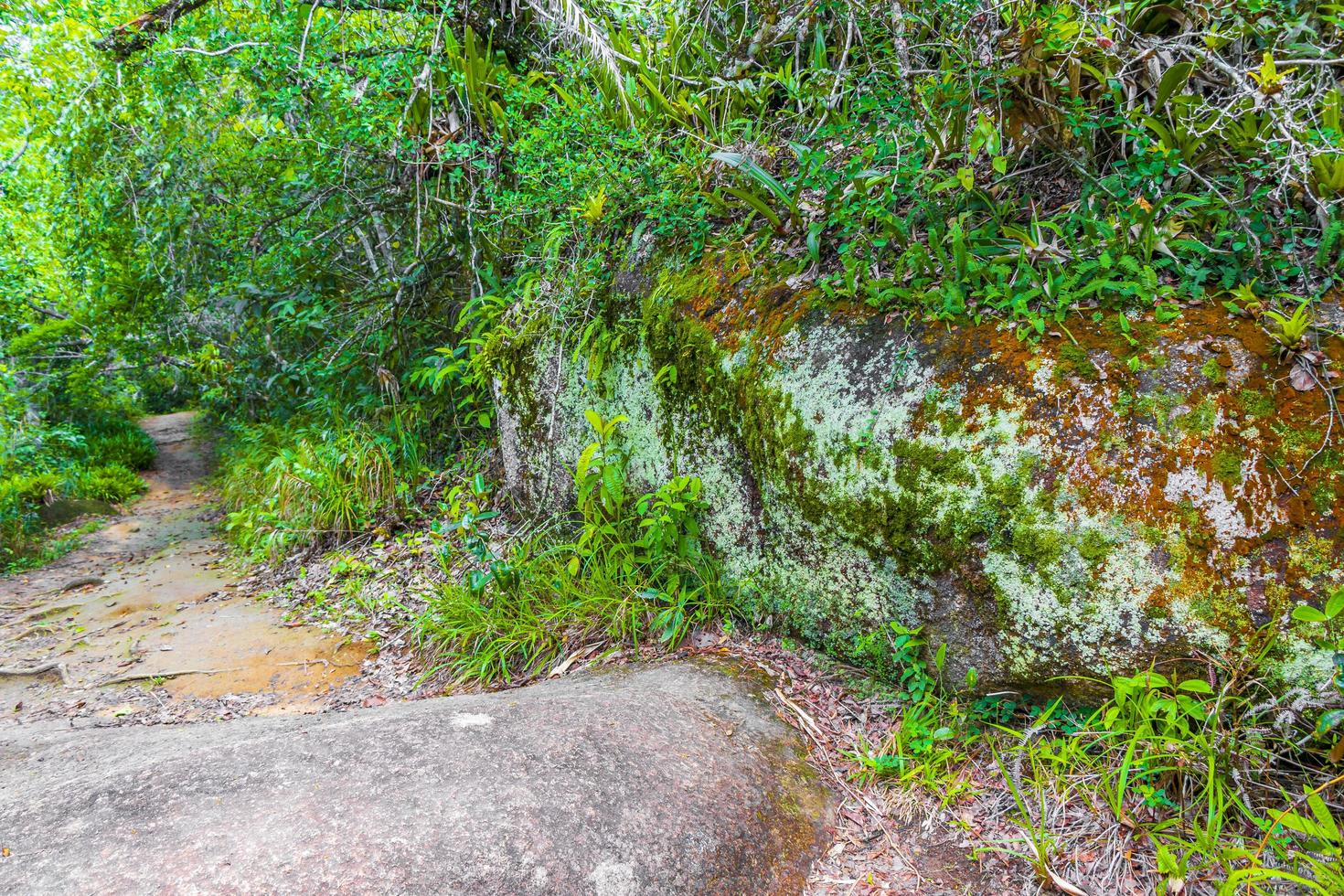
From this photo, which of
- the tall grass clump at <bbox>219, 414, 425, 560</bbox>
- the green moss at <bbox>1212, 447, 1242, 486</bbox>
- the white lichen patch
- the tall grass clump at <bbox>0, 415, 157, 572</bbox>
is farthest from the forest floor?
the green moss at <bbox>1212, 447, 1242, 486</bbox>

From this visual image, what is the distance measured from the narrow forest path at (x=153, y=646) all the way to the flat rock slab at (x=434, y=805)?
1464 mm

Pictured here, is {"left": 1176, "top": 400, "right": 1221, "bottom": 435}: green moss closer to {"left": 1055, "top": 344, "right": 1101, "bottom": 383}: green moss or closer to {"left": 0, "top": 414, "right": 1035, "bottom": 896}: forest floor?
{"left": 1055, "top": 344, "right": 1101, "bottom": 383}: green moss

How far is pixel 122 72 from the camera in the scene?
5160 mm

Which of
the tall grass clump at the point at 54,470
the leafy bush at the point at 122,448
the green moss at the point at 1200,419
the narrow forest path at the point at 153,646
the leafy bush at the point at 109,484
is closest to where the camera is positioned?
the green moss at the point at 1200,419

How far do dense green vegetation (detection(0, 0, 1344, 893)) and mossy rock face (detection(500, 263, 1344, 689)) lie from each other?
0.11 metres

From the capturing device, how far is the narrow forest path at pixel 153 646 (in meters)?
3.83

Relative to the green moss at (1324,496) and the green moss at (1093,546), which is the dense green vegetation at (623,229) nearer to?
the green moss at (1324,496)

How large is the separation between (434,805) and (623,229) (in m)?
2.99

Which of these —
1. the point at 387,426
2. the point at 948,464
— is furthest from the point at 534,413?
the point at 948,464

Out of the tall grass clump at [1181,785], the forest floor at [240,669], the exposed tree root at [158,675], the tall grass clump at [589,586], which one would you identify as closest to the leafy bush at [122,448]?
the forest floor at [240,669]

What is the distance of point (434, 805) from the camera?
6.20 feet

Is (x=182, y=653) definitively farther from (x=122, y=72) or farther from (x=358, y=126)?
(x=122, y=72)

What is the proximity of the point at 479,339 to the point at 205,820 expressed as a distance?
10.7 feet

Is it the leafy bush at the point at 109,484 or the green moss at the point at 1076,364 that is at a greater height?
the green moss at the point at 1076,364
